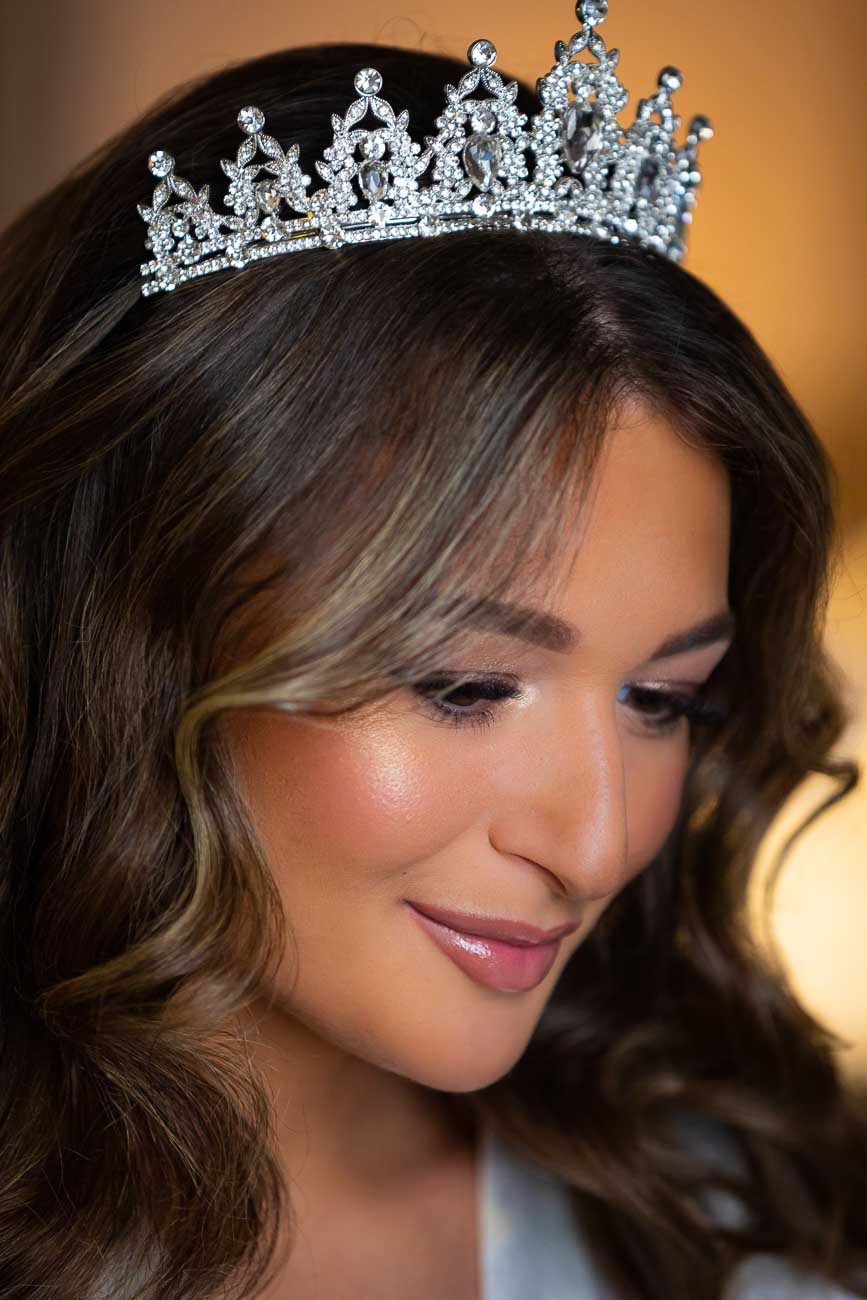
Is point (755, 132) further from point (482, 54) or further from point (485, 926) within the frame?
point (485, 926)

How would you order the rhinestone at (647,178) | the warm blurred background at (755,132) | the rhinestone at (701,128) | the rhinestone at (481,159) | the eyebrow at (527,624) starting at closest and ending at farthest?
the eyebrow at (527,624), the rhinestone at (481,159), the rhinestone at (647,178), the rhinestone at (701,128), the warm blurred background at (755,132)

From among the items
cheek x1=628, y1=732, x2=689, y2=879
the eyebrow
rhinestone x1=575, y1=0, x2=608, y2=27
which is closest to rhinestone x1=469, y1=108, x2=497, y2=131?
rhinestone x1=575, y1=0, x2=608, y2=27

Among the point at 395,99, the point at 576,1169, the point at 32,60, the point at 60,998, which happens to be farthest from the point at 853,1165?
the point at 32,60

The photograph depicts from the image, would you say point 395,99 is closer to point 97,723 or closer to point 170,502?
point 170,502

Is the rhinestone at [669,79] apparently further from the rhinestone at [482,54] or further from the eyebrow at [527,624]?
the eyebrow at [527,624]

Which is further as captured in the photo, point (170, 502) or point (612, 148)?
point (612, 148)

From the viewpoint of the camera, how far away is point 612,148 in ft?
3.70

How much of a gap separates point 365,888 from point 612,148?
0.64 m

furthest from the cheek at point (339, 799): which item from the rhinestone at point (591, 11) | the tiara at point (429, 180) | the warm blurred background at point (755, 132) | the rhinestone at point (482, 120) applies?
the warm blurred background at point (755, 132)

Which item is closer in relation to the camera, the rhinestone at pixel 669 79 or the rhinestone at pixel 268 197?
the rhinestone at pixel 268 197

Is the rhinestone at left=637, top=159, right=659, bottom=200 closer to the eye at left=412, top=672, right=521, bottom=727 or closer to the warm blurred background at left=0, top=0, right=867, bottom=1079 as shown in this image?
the eye at left=412, top=672, right=521, bottom=727

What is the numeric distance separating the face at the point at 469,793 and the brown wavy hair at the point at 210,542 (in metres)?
0.03

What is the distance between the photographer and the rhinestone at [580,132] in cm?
110

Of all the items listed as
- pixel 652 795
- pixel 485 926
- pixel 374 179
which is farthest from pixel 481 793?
pixel 374 179
